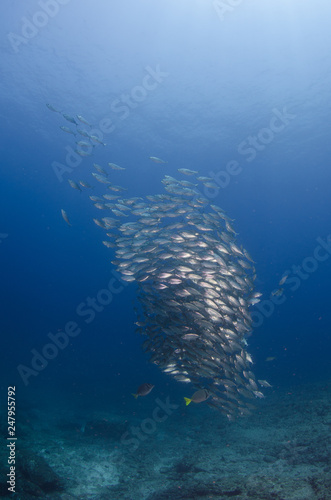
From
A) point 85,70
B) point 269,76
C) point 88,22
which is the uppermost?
point 269,76

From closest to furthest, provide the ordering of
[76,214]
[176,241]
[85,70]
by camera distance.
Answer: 1. [176,241]
2. [85,70]
3. [76,214]

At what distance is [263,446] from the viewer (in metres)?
8.64

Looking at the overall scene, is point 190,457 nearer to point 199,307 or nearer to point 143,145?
point 199,307

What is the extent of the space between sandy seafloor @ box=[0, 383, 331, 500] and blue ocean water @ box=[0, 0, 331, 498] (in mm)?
3515

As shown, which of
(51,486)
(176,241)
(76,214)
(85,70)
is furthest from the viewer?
(76,214)

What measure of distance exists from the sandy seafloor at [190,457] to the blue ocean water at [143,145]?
11.5 feet


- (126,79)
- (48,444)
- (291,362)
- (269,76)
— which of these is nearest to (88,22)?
(126,79)

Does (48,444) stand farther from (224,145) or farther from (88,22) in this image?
(224,145)

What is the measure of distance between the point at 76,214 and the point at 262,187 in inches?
1052

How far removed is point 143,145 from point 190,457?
87.0ft

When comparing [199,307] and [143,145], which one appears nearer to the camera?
[199,307]

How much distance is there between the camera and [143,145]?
28938mm

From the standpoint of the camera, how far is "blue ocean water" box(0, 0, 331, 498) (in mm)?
17156

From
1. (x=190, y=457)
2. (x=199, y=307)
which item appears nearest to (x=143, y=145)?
(x=199, y=307)
